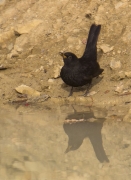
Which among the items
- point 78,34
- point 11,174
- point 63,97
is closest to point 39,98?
point 63,97

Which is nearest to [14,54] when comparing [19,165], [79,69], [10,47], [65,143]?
[10,47]

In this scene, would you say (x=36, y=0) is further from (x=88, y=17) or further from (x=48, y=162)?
(x=48, y=162)

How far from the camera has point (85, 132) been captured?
5215mm

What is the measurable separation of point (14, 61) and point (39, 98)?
1.22 metres

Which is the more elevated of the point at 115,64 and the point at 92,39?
the point at 92,39

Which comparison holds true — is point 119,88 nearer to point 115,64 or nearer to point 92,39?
point 115,64

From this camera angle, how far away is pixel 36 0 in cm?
779

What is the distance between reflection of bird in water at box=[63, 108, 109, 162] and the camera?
4.77 m

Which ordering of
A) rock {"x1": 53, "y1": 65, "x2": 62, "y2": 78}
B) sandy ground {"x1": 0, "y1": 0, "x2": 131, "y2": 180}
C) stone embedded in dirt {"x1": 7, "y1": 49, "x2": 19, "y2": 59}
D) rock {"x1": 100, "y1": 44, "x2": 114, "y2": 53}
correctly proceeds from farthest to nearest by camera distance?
stone embedded in dirt {"x1": 7, "y1": 49, "x2": 19, "y2": 59}, rock {"x1": 100, "y1": 44, "x2": 114, "y2": 53}, rock {"x1": 53, "y1": 65, "x2": 62, "y2": 78}, sandy ground {"x1": 0, "y1": 0, "x2": 131, "y2": 180}

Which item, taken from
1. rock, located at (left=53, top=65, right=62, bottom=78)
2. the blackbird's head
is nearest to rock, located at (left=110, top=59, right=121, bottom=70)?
the blackbird's head

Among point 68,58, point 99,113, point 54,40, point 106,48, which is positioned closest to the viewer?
point 99,113

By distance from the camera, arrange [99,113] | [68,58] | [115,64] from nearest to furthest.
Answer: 1. [99,113]
2. [68,58]
3. [115,64]

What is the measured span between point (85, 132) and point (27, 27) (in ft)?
9.70

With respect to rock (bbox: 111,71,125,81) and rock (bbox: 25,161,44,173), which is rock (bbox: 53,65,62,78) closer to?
rock (bbox: 111,71,125,81)
